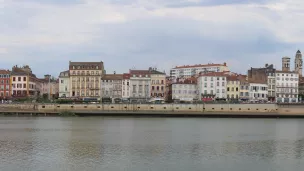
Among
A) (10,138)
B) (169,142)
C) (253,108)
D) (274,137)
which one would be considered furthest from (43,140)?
(253,108)

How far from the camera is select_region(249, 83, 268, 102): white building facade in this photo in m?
105

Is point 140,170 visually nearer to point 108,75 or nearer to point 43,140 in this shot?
point 43,140

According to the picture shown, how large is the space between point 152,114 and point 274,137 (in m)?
39.4

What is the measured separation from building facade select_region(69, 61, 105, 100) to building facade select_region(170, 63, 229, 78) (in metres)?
46.5

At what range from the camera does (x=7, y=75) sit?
10500cm

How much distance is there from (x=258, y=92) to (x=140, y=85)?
85.7 ft

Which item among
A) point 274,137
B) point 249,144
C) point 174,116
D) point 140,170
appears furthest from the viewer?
point 174,116

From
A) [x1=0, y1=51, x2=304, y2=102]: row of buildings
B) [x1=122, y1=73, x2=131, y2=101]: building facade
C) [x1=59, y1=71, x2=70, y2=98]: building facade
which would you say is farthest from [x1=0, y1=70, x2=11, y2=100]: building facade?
[x1=122, y1=73, x2=131, y2=101]: building facade

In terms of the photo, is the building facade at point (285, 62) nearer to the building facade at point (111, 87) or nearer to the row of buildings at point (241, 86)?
the row of buildings at point (241, 86)

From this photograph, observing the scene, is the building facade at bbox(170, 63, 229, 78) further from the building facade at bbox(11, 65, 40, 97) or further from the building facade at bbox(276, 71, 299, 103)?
the building facade at bbox(11, 65, 40, 97)

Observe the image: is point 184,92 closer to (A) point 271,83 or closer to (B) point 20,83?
(A) point 271,83

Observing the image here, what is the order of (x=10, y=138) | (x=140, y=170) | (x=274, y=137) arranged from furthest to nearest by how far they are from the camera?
(x=274, y=137) < (x=10, y=138) < (x=140, y=170)

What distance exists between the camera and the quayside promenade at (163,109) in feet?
273

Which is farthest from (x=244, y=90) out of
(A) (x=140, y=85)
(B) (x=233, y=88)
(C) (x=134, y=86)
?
(C) (x=134, y=86)
